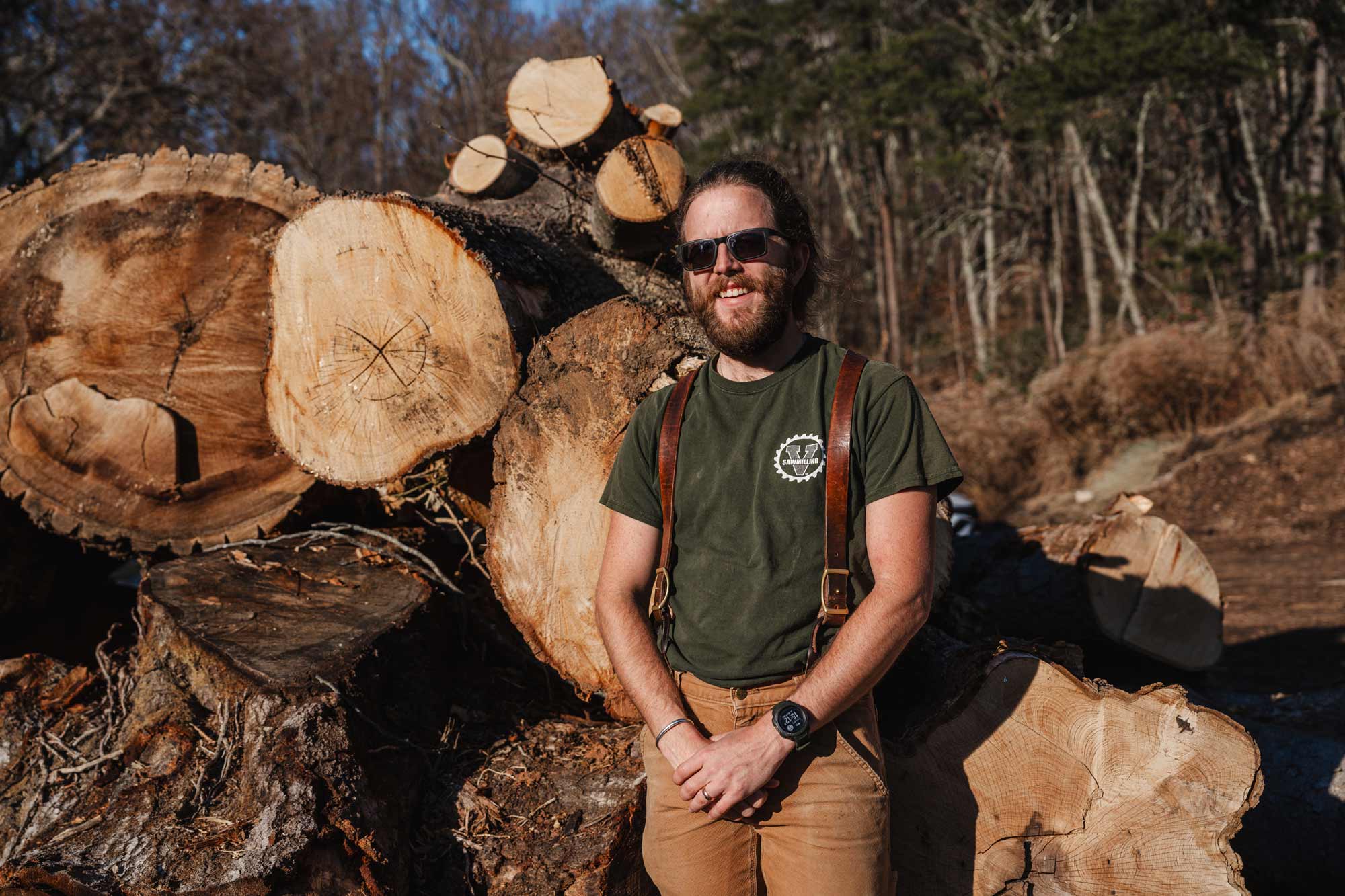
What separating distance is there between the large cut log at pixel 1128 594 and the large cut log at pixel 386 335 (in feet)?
7.65

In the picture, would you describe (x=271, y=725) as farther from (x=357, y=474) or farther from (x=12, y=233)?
(x=12, y=233)

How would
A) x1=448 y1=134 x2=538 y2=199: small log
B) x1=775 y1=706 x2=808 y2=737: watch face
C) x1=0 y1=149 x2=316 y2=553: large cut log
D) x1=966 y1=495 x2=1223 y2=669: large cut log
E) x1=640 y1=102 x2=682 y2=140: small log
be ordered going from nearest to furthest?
1. x1=775 y1=706 x2=808 y2=737: watch face
2. x1=0 y1=149 x2=316 y2=553: large cut log
3. x1=966 y1=495 x2=1223 y2=669: large cut log
4. x1=448 y1=134 x2=538 y2=199: small log
5. x1=640 y1=102 x2=682 y2=140: small log

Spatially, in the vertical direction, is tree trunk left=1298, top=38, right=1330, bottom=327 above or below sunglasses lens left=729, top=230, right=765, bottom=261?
below

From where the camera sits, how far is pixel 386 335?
2.82m

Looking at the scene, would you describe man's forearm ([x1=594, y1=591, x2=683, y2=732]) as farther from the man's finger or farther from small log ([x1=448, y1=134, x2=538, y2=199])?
small log ([x1=448, y1=134, x2=538, y2=199])

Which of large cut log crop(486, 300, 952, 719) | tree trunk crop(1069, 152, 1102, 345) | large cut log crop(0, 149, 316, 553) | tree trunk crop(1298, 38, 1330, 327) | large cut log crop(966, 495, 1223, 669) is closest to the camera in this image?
large cut log crop(486, 300, 952, 719)

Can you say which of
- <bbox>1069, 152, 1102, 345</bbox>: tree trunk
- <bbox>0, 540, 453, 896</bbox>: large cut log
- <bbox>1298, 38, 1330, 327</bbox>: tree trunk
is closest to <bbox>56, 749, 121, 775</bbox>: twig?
<bbox>0, 540, 453, 896</bbox>: large cut log

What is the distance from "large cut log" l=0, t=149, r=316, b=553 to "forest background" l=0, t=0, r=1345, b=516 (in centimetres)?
528

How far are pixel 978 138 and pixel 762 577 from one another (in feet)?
57.5

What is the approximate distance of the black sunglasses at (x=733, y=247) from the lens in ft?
6.26

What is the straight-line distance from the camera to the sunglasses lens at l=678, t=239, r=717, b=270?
194 centimetres

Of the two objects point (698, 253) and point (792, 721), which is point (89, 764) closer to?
point (792, 721)

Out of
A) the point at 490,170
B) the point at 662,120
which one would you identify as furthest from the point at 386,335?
the point at 662,120

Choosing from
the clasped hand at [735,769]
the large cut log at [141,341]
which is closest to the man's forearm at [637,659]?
the clasped hand at [735,769]
